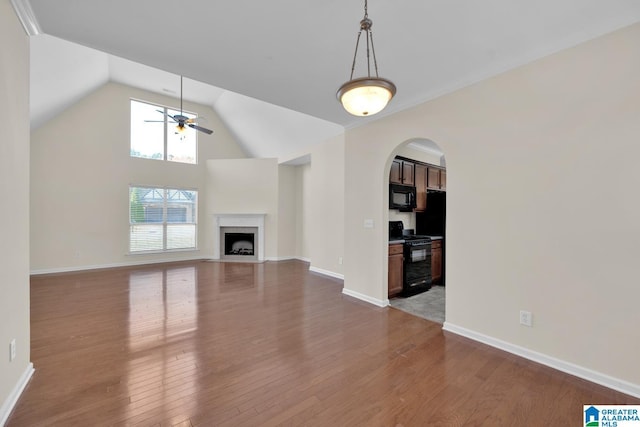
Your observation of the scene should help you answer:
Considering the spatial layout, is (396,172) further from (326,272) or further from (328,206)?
(326,272)

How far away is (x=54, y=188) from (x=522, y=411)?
842 centimetres

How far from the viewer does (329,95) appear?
3.35m

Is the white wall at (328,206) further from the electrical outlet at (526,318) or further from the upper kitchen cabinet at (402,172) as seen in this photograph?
the electrical outlet at (526,318)

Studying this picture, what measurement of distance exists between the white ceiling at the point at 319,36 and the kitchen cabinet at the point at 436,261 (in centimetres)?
269

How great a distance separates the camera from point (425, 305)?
3.91 meters

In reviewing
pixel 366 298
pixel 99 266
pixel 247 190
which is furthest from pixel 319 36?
pixel 99 266

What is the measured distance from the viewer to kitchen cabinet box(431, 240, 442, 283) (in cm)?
488

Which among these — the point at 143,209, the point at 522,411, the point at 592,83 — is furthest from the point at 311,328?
the point at 143,209

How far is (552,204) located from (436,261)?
9.11 ft

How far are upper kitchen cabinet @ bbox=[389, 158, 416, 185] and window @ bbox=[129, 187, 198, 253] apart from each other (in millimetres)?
5807

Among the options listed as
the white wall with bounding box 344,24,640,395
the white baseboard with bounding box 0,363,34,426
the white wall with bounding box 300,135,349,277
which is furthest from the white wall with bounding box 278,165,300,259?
the white baseboard with bounding box 0,363,34,426

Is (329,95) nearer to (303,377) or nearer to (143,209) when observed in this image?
(303,377)

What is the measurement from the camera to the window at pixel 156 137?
6.86 meters

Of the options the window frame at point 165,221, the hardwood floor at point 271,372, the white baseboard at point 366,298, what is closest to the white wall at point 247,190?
the window frame at point 165,221
